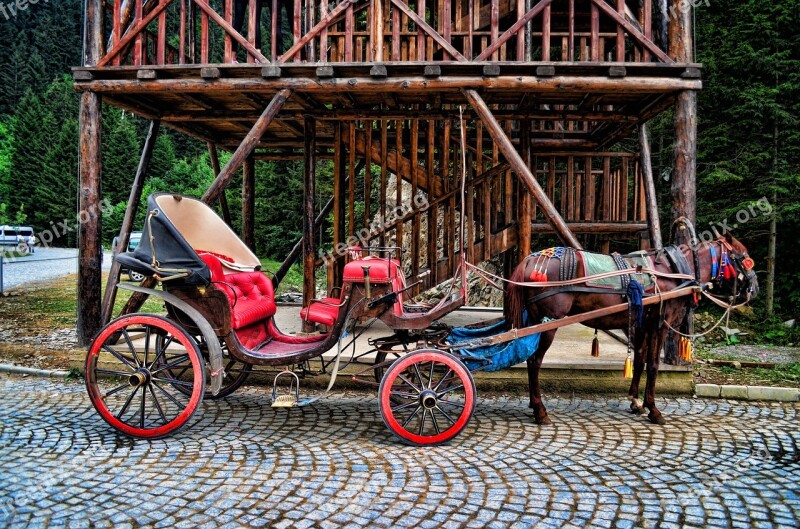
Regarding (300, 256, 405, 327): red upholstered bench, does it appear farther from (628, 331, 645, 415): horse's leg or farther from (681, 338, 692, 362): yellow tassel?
(681, 338, 692, 362): yellow tassel

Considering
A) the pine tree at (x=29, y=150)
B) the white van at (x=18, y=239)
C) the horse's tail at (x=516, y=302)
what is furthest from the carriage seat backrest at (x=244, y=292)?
the pine tree at (x=29, y=150)

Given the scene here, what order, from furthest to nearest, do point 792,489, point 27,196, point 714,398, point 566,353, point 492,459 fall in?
point 27,196 < point 566,353 < point 714,398 < point 492,459 < point 792,489

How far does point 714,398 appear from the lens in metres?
6.37

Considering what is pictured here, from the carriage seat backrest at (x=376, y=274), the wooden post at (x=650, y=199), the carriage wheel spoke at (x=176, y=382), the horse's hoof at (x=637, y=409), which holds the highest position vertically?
the wooden post at (x=650, y=199)

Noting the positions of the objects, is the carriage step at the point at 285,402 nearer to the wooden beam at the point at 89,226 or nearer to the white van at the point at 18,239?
the wooden beam at the point at 89,226

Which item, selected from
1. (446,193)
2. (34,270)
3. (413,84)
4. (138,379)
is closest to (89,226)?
(138,379)

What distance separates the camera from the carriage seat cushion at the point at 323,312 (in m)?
5.06

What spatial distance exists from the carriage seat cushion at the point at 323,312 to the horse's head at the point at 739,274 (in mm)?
3718

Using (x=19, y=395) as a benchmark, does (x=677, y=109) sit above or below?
above

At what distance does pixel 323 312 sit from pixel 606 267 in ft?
8.89

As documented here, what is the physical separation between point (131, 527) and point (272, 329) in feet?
8.56

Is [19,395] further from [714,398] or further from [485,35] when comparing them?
[714,398]

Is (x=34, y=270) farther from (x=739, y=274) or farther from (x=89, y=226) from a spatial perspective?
(x=739, y=274)

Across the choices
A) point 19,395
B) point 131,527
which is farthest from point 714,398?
point 19,395
